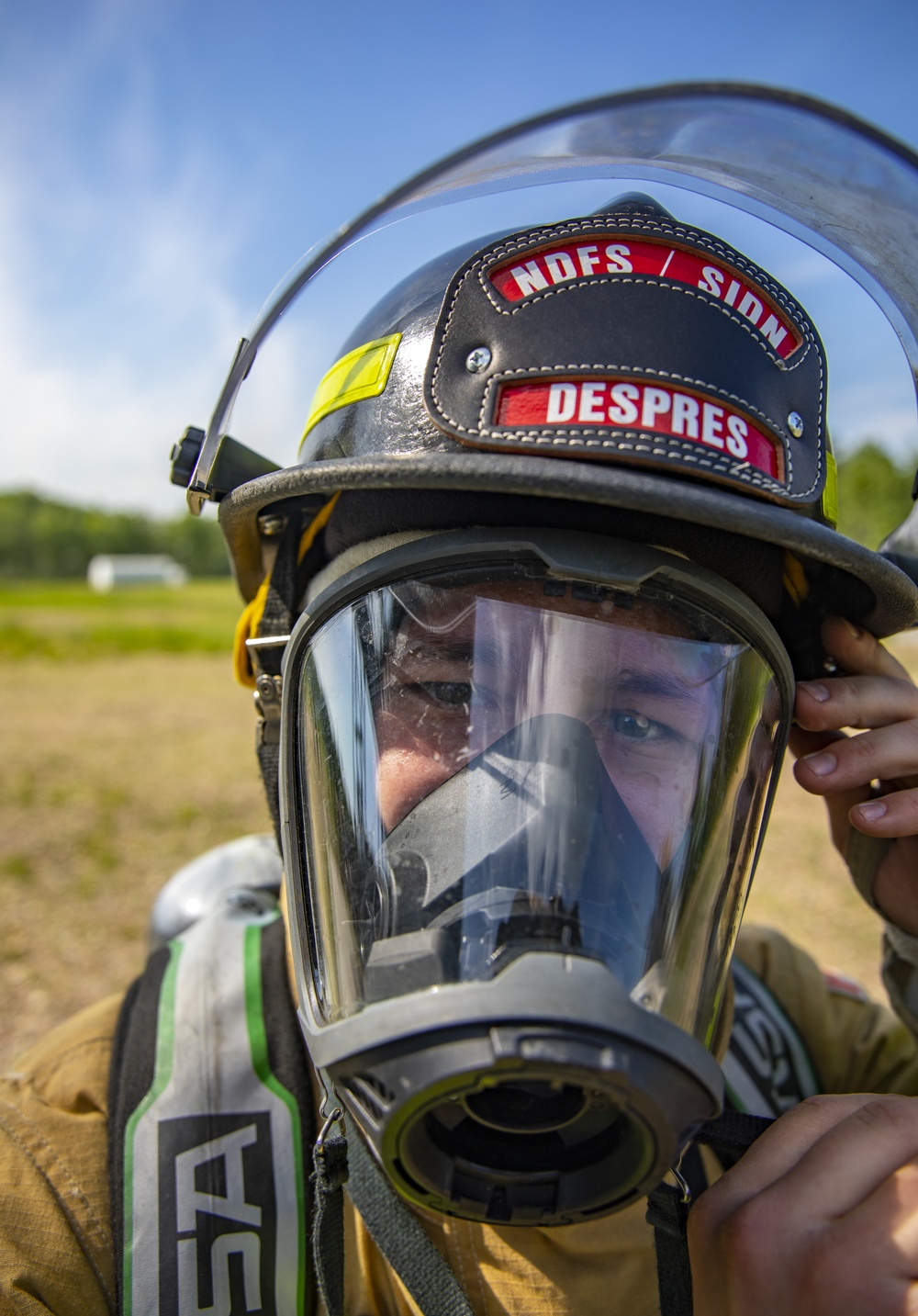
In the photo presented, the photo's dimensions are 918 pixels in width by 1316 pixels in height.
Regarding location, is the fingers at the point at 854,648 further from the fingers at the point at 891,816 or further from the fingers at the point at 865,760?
the fingers at the point at 891,816

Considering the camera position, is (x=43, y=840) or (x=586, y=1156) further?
(x=43, y=840)

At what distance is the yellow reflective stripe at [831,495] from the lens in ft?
4.97

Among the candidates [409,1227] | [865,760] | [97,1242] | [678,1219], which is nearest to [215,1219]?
[97,1242]

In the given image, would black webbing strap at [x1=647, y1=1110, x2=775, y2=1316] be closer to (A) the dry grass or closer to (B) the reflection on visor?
(B) the reflection on visor

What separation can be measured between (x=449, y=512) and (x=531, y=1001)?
75 centimetres

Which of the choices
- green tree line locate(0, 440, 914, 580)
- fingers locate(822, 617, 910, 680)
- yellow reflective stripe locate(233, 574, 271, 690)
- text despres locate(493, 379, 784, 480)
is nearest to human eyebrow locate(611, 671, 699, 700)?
text despres locate(493, 379, 784, 480)

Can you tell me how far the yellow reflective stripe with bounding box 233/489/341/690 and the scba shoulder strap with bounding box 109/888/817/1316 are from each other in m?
0.60

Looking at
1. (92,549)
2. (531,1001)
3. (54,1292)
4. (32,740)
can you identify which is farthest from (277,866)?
(92,549)

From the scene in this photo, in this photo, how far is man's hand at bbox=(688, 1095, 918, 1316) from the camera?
106 centimetres

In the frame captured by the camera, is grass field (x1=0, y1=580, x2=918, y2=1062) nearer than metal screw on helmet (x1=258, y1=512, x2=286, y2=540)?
No

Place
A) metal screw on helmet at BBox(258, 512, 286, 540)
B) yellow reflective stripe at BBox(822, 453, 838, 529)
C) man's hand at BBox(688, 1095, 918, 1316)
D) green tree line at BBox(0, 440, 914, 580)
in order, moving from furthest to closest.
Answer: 1. green tree line at BBox(0, 440, 914, 580)
2. metal screw on helmet at BBox(258, 512, 286, 540)
3. yellow reflective stripe at BBox(822, 453, 838, 529)
4. man's hand at BBox(688, 1095, 918, 1316)

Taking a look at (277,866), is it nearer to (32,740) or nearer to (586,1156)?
(586,1156)

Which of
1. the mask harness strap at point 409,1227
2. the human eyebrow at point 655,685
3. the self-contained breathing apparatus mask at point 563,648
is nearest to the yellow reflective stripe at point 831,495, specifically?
the self-contained breathing apparatus mask at point 563,648

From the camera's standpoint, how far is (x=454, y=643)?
133 cm
